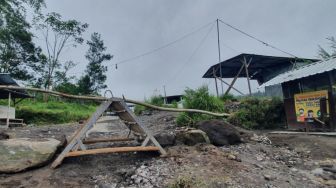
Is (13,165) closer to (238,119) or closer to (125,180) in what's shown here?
(125,180)

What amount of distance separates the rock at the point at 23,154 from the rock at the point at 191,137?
2.94 m

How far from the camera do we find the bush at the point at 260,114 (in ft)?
37.7

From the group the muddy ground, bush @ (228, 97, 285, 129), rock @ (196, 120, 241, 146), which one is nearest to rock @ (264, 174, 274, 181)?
the muddy ground

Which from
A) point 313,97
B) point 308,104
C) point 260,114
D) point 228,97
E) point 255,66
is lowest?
point 260,114

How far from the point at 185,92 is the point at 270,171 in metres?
5.93

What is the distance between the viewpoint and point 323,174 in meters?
6.10

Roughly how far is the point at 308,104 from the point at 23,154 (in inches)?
390

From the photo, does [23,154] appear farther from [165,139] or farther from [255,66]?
[255,66]

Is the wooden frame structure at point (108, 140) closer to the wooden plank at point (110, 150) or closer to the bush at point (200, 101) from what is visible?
the wooden plank at point (110, 150)

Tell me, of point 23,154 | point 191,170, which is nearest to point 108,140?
point 23,154

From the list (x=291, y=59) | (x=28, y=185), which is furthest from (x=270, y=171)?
(x=291, y=59)

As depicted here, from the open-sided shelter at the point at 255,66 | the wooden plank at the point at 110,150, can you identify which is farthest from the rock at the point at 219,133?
the open-sided shelter at the point at 255,66

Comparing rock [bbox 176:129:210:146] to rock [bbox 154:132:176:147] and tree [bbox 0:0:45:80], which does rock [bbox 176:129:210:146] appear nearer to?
rock [bbox 154:132:176:147]

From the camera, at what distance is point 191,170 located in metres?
5.36
